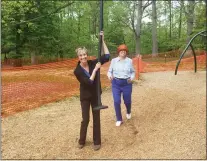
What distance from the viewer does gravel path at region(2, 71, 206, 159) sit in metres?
4.81

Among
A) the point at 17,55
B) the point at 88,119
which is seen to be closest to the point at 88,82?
the point at 88,119

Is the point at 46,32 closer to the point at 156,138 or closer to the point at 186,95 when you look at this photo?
the point at 186,95

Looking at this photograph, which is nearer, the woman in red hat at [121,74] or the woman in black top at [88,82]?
the woman in black top at [88,82]

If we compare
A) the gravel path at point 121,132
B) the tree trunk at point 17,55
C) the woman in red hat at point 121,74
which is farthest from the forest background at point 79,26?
the woman in red hat at point 121,74

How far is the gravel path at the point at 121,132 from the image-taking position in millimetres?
4809

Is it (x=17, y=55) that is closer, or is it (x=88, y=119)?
(x=88, y=119)

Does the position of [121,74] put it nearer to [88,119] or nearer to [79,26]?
[88,119]

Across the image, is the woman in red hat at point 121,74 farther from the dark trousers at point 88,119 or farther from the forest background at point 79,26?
the forest background at point 79,26

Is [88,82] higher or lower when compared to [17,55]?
lower

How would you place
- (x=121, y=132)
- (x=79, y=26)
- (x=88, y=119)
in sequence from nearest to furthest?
(x=88, y=119) < (x=121, y=132) < (x=79, y=26)

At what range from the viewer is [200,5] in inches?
854

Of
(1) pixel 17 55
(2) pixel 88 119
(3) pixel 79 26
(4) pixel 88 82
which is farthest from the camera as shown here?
(3) pixel 79 26

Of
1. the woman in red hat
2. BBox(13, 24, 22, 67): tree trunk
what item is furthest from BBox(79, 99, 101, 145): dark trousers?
BBox(13, 24, 22, 67): tree trunk

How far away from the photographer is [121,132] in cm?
570
